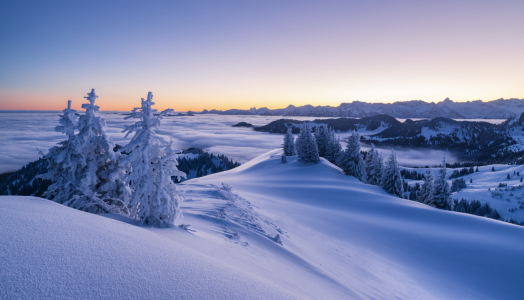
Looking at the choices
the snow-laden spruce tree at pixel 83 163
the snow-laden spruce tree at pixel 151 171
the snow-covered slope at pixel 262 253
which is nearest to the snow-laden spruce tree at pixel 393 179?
the snow-covered slope at pixel 262 253

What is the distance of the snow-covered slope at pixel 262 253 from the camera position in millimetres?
2984

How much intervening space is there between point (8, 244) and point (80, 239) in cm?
81

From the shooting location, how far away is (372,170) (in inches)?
1797

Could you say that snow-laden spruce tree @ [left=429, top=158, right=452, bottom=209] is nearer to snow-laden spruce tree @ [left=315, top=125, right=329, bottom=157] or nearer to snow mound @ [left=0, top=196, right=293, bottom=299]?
snow-laden spruce tree @ [left=315, top=125, right=329, bottom=157]

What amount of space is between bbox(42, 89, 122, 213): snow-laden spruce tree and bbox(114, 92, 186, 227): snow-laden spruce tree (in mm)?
1595

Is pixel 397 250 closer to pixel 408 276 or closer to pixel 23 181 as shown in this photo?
pixel 408 276

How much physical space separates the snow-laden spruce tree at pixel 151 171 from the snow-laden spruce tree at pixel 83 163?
1.60 meters

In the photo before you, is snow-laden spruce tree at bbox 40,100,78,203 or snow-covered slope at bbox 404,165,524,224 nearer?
snow-laden spruce tree at bbox 40,100,78,203

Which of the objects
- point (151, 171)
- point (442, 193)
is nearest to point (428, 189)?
point (442, 193)

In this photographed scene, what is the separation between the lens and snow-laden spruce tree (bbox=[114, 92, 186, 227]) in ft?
23.2

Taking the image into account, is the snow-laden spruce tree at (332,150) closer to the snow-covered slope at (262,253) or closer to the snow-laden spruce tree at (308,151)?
the snow-laden spruce tree at (308,151)

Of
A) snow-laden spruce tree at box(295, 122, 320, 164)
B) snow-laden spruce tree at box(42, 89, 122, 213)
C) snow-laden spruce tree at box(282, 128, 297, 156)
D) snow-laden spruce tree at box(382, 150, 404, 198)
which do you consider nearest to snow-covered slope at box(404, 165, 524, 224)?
snow-laden spruce tree at box(382, 150, 404, 198)

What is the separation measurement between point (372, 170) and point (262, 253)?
44306 mm

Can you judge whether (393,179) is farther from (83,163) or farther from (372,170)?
(83,163)
